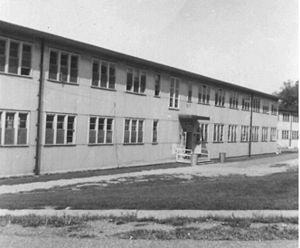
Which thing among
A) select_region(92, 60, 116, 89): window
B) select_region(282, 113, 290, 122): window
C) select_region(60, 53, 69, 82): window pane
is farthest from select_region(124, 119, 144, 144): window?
select_region(282, 113, 290, 122): window

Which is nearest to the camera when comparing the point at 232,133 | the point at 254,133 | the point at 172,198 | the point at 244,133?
the point at 172,198

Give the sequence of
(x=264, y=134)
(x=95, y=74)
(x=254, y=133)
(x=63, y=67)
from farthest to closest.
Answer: (x=264, y=134), (x=254, y=133), (x=95, y=74), (x=63, y=67)

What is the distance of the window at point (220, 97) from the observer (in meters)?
36.6

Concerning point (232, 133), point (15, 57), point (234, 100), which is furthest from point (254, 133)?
point (15, 57)

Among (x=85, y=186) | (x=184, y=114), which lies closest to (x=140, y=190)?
(x=85, y=186)

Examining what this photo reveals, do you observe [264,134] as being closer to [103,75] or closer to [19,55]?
[103,75]

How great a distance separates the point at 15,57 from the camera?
17469 mm

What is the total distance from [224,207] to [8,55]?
37.6 feet

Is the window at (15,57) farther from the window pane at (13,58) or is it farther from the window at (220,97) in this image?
the window at (220,97)

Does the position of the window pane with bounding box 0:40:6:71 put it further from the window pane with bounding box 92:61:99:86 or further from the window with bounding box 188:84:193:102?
the window with bounding box 188:84:193:102

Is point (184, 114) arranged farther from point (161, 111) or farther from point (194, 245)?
point (194, 245)

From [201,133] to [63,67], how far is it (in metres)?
16.5

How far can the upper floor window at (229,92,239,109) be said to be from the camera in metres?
39.4

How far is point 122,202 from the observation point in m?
10.7
